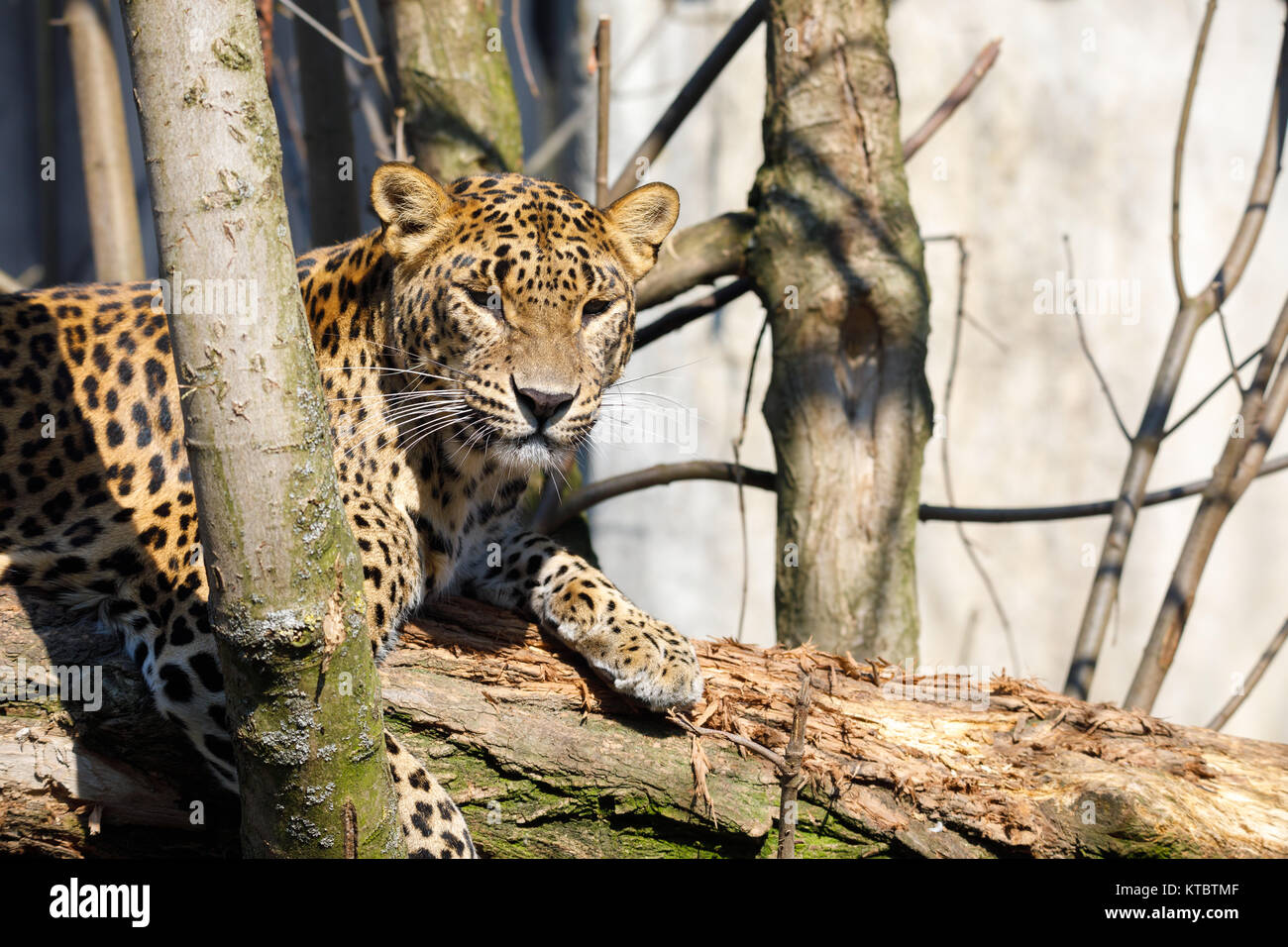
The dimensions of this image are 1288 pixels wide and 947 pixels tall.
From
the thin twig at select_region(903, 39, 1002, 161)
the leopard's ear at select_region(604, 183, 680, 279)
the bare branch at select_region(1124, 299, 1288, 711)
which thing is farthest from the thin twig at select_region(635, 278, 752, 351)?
the bare branch at select_region(1124, 299, 1288, 711)

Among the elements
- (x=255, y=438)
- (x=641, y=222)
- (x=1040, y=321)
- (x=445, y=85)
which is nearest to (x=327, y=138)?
(x=445, y=85)

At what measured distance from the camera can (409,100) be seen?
7.02 metres

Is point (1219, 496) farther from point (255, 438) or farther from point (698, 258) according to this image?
point (255, 438)

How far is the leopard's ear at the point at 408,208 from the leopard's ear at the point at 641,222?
76 centimetres

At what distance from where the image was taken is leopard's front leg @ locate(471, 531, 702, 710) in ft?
15.3

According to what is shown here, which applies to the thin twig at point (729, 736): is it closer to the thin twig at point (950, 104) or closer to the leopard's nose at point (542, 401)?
the leopard's nose at point (542, 401)

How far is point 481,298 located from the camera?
4.72 m

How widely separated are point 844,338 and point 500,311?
7.83ft

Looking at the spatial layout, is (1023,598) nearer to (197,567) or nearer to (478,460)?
(478,460)

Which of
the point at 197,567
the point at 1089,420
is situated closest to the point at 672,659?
the point at 197,567

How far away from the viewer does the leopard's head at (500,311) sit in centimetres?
460

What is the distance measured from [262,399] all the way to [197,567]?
1616 mm

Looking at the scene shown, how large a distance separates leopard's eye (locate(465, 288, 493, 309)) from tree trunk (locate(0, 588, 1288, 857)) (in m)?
1.37
